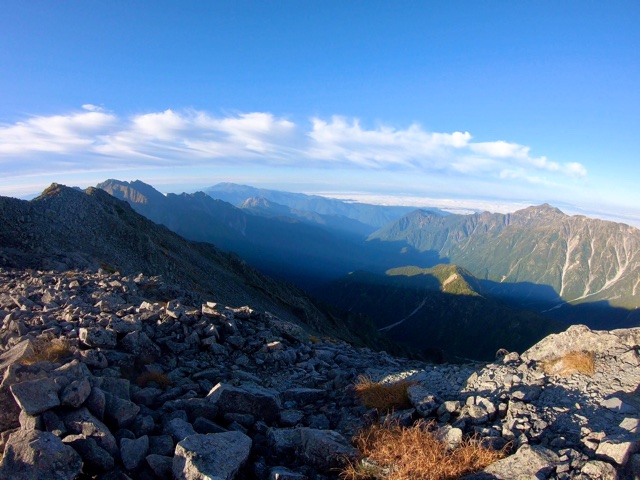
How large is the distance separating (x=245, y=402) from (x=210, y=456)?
2.88m

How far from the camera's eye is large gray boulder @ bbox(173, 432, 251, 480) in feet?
19.9

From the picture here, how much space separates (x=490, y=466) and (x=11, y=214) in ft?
174

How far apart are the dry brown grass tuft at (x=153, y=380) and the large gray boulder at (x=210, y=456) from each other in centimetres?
422

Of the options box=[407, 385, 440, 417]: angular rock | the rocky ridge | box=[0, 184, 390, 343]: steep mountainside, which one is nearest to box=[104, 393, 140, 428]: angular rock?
the rocky ridge

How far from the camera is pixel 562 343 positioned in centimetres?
1269

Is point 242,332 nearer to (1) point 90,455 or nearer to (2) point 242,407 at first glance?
(2) point 242,407

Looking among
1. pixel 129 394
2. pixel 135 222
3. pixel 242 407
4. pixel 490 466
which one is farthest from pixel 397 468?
pixel 135 222

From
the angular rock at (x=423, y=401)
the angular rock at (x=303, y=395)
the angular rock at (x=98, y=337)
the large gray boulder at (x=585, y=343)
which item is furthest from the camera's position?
the large gray boulder at (x=585, y=343)

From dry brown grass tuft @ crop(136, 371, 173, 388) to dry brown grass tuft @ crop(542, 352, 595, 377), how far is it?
11180mm

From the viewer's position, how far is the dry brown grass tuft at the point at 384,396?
9.82 meters

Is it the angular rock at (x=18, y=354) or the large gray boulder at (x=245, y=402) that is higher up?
the angular rock at (x=18, y=354)

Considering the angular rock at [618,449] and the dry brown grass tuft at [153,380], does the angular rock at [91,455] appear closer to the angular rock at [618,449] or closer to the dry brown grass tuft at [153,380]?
the dry brown grass tuft at [153,380]

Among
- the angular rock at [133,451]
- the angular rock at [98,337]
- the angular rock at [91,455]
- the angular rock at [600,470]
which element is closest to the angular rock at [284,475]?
the angular rock at [133,451]

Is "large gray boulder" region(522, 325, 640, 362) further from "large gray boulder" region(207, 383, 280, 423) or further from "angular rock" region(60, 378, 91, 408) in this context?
"angular rock" region(60, 378, 91, 408)
